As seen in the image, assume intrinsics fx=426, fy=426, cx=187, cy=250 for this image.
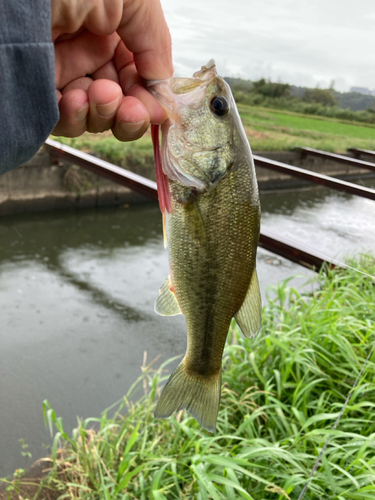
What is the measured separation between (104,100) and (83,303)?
331 centimetres

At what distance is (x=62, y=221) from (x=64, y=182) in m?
0.61

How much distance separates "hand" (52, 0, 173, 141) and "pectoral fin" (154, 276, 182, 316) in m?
0.48

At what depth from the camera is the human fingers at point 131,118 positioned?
1.20 metres

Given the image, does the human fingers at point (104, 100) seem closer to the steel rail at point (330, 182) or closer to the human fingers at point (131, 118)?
the human fingers at point (131, 118)

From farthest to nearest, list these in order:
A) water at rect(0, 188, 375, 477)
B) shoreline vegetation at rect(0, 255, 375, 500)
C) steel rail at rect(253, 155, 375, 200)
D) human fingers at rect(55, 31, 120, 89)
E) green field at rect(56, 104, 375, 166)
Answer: green field at rect(56, 104, 375, 166)
water at rect(0, 188, 375, 477)
steel rail at rect(253, 155, 375, 200)
shoreline vegetation at rect(0, 255, 375, 500)
human fingers at rect(55, 31, 120, 89)

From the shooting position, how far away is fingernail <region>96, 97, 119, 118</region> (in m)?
1.21

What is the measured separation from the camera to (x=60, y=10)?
3.63 feet

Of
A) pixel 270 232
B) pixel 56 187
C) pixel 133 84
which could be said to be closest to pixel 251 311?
pixel 133 84

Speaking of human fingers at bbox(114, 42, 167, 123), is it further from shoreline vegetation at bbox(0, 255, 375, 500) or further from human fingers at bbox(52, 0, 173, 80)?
shoreline vegetation at bbox(0, 255, 375, 500)

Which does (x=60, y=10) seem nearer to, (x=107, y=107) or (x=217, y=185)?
(x=107, y=107)

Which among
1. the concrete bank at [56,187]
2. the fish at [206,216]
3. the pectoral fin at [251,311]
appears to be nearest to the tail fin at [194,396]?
the fish at [206,216]

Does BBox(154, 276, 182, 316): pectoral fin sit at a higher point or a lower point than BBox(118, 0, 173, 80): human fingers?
lower

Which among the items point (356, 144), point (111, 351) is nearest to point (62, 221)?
point (111, 351)

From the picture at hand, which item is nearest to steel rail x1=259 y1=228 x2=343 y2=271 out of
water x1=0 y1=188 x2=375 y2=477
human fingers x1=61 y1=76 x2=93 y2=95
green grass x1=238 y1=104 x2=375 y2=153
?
water x1=0 y1=188 x2=375 y2=477
